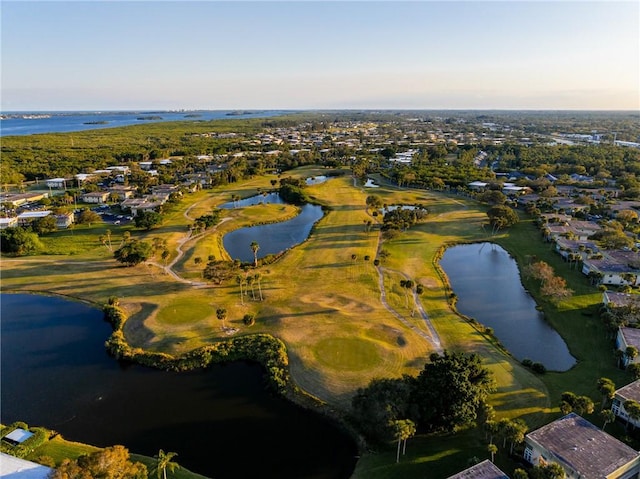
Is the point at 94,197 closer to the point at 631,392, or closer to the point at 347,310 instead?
the point at 347,310

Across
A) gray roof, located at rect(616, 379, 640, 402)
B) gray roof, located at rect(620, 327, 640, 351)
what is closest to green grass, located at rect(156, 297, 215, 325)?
gray roof, located at rect(616, 379, 640, 402)

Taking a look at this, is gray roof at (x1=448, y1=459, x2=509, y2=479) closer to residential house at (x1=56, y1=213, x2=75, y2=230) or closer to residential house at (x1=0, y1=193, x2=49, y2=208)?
residential house at (x1=56, y1=213, x2=75, y2=230)

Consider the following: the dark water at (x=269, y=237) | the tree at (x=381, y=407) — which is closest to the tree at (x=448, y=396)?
the tree at (x=381, y=407)

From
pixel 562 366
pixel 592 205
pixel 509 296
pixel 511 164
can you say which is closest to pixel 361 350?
pixel 562 366

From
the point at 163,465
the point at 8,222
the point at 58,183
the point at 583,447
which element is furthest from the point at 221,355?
the point at 58,183

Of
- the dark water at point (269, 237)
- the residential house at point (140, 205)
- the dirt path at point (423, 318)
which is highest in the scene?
the residential house at point (140, 205)

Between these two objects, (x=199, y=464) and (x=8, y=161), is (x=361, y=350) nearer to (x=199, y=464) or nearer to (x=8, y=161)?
(x=199, y=464)

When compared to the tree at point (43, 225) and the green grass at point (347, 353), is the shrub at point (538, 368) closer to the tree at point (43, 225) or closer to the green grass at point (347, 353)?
the green grass at point (347, 353)
